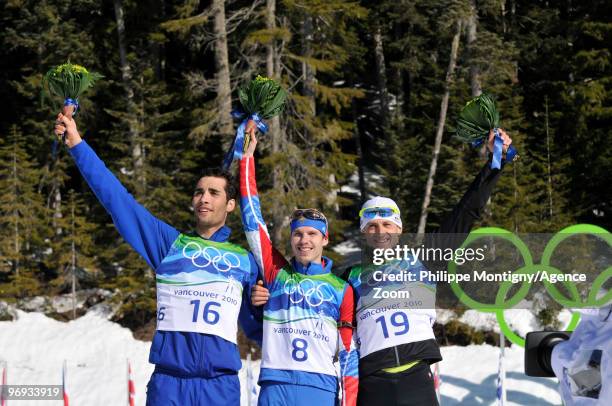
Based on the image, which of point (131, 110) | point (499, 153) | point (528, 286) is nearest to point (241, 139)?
point (499, 153)

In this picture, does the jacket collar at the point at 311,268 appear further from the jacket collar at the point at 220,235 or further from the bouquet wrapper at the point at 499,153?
the bouquet wrapper at the point at 499,153

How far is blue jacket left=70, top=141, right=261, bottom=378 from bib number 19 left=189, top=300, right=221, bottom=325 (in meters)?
0.09

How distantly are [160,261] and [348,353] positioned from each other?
128 centimetres

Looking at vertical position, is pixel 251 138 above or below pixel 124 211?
above

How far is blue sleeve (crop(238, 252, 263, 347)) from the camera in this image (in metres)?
4.43

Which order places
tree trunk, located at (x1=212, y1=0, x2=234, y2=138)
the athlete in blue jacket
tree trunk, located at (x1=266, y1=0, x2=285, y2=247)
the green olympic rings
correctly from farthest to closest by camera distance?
tree trunk, located at (x1=212, y1=0, x2=234, y2=138)
tree trunk, located at (x1=266, y1=0, x2=285, y2=247)
the green olympic rings
the athlete in blue jacket

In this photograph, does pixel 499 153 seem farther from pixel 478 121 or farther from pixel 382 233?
pixel 382 233

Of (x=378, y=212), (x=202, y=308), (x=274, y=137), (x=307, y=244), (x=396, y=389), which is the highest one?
(x=274, y=137)

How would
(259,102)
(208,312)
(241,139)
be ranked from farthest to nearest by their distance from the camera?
1. (259,102)
2. (241,139)
3. (208,312)

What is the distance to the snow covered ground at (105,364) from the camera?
1229 centimetres

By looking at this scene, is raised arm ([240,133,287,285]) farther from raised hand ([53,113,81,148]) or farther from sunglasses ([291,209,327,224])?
raised hand ([53,113,81,148])

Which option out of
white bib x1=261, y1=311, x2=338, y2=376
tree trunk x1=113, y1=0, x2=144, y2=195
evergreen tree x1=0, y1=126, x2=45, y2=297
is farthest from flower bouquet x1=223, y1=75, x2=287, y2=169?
evergreen tree x1=0, y1=126, x2=45, y2=297

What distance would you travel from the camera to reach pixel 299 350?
4.25 m

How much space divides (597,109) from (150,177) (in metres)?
13.8
